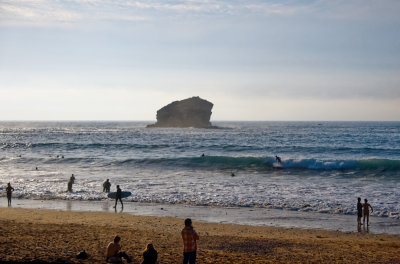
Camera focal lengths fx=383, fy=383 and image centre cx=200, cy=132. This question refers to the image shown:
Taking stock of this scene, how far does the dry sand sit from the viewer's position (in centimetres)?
1036

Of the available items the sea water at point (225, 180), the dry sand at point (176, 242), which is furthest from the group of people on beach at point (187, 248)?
the sea water at point (225, 180)

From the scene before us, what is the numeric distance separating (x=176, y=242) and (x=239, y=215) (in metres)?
5.98

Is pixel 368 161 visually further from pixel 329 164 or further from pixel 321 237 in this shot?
pixel 321 237

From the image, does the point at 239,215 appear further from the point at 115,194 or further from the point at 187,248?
the point at 187,248

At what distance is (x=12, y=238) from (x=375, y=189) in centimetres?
2167

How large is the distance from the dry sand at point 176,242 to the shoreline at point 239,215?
3.23ft

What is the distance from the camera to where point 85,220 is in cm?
1656

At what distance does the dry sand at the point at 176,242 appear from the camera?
10.4 metres

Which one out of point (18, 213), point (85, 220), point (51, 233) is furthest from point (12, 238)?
point (18, 213)

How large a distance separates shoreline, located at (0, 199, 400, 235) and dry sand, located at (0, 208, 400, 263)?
984 mm

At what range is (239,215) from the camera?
59.0 feet

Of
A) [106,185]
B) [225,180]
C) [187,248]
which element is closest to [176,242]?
[187,248]

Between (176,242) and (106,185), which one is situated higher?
(106,185)

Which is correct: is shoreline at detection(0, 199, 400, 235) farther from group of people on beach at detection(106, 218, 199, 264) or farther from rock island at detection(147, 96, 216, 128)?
rock island at detection(147, 96, 216, 128)
